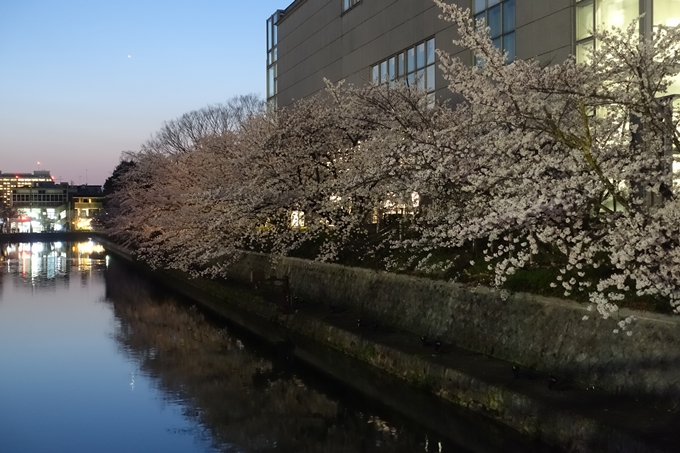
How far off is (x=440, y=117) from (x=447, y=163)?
4.02 m

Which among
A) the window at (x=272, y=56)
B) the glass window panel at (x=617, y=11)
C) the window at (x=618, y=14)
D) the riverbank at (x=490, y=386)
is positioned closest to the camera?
the riverbank at (x=490, y=386)

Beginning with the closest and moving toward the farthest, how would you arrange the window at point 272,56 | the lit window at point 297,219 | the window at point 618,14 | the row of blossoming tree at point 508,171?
the row of blossoming tree at point 508,171 → the window at point 618,14 → the lit window at point 297,219 → the window at point 272,56

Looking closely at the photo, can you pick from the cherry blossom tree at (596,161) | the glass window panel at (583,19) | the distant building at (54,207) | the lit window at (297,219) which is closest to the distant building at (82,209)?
the distant building at (54,207)

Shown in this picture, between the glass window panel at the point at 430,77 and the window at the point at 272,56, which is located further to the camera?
the window at the point at 272,56

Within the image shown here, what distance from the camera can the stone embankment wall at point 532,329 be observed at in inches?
306

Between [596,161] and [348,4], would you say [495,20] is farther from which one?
[596,161]

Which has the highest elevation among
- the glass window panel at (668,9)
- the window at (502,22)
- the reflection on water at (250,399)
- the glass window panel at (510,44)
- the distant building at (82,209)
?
the window at (502,22)

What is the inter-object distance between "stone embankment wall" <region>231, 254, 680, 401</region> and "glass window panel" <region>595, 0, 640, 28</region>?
8364 mm

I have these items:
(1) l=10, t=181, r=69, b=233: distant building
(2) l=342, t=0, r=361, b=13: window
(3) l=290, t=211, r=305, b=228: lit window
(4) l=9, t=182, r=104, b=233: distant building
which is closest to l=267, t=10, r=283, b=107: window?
(2) l=342, t=0, r=361, b=13: window

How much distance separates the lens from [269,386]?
11602mm

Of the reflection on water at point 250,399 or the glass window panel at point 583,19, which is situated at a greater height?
the glass window panel at point 583,19

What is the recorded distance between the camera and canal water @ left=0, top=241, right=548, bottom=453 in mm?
8570

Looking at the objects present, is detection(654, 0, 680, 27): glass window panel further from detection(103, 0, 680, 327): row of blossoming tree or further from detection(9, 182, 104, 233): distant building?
detection(9, 182, 104, 233): distant building

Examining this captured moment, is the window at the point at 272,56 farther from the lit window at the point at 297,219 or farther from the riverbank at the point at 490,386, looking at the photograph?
the riverbank at the point at 490,386
